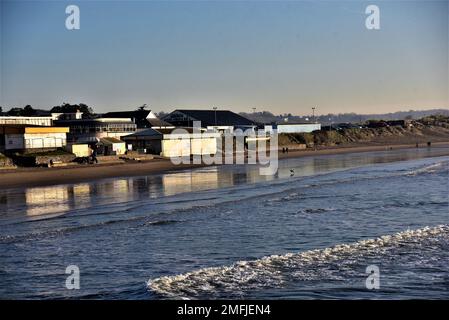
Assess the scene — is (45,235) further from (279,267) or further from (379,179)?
Answer: (379,179)

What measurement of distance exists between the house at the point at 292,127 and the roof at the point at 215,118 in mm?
3662

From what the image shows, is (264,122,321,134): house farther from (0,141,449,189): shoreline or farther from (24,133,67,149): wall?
(24,133,67,149): wall

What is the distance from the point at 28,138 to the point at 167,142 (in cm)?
1342

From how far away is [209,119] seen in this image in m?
71.6

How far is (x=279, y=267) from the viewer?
1134 centimetres

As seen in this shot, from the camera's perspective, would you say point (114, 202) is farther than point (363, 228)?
Yes

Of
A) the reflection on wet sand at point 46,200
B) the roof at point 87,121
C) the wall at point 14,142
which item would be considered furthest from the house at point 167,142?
the reflection on wet sand at point 46,200

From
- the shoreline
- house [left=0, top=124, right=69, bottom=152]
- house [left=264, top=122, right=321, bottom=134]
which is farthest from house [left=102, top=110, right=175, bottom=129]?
house [left=264, top=122, right=321, bottom=134]

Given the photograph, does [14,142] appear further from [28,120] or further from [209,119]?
[209,119]

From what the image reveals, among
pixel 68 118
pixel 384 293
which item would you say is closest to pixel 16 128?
pixel 68 118

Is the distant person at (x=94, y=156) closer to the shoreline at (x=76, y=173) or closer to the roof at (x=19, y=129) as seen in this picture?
the shoreline at (x=76, y=173)

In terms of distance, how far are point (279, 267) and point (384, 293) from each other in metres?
2.36

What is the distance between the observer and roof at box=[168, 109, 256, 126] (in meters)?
70.7

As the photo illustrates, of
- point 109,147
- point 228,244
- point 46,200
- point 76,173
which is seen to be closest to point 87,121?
point 109,147
